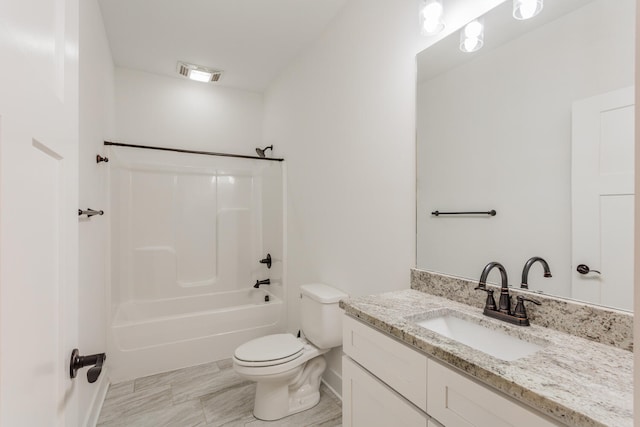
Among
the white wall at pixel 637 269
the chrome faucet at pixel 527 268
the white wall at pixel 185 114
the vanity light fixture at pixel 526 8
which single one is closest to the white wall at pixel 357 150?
the vanity light fixture at pixel 526 8

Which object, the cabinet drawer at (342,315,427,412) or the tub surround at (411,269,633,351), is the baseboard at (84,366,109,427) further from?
the tub surround at (411,269,633,351)

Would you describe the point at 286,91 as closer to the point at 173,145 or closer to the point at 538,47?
the point at 173,145

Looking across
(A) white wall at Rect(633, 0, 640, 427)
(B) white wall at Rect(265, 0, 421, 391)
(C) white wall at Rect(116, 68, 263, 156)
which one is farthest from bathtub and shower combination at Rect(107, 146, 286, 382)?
(A) white wall at Rect(633, 0, 640, 427)

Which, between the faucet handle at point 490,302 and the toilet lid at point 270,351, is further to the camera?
the toilet lid at point 270,351

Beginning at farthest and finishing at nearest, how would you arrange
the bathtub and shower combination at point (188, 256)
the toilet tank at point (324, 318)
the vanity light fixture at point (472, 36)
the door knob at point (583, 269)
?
the bathtub and shower combination at point (188, 256) < the toilet tank at point (324, 318) < the vanity light fixture at point (472, 36) < the door knob at point (583, 269)

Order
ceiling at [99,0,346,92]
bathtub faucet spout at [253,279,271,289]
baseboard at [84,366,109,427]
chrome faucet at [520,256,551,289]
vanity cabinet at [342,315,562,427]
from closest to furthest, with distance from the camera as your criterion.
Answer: vanity cabinet at [342,315,562,427], chrome faucet at [520,256,551,289], baseboard at [84,366,109,427], ceiling at [99,0,346,92], bathtub faucet spout at [253,279,271,289]

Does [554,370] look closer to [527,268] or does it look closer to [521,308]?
[521,308]

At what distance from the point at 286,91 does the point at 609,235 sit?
2696 mm

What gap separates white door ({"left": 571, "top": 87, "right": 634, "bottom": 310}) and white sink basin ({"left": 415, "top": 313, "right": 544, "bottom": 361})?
24 cm

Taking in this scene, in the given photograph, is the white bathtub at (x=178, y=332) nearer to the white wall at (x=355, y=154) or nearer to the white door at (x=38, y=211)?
the white wall at (x=355, y=154)

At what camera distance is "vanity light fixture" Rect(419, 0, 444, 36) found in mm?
1387

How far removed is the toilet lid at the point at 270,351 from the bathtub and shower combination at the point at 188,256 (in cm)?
80

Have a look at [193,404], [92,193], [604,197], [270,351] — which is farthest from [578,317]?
[92,193]

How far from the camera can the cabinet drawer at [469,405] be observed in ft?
2.27
